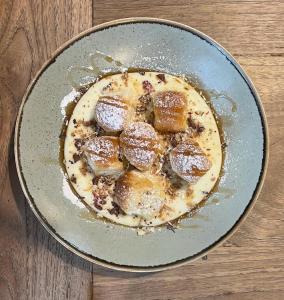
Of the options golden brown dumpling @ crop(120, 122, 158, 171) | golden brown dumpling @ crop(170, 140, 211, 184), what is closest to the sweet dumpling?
golden brown dumpling @ crop(120, 122, 158, 171)

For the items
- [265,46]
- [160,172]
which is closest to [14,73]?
[160,172]

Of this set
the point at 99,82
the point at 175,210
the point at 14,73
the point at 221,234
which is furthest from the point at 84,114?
the point at 221,234

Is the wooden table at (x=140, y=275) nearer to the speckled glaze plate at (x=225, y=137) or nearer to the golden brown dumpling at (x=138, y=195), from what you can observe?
the speckled glaze plate at (x=225, y=137)

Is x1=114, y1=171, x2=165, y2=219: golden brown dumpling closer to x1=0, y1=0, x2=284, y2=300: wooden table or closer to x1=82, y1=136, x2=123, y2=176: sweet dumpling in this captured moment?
x1=82, y1=136, x2=123, y2=176: sweet dumpling

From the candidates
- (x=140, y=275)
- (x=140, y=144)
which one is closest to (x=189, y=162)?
(x=140, y=144)

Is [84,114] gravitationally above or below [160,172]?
above

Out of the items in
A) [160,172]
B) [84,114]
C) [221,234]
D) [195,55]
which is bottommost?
[221,234]

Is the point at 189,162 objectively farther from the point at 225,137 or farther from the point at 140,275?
the point at 140,275

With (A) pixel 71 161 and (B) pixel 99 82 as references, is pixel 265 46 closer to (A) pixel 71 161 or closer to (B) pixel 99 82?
(B) pixel 99 82
